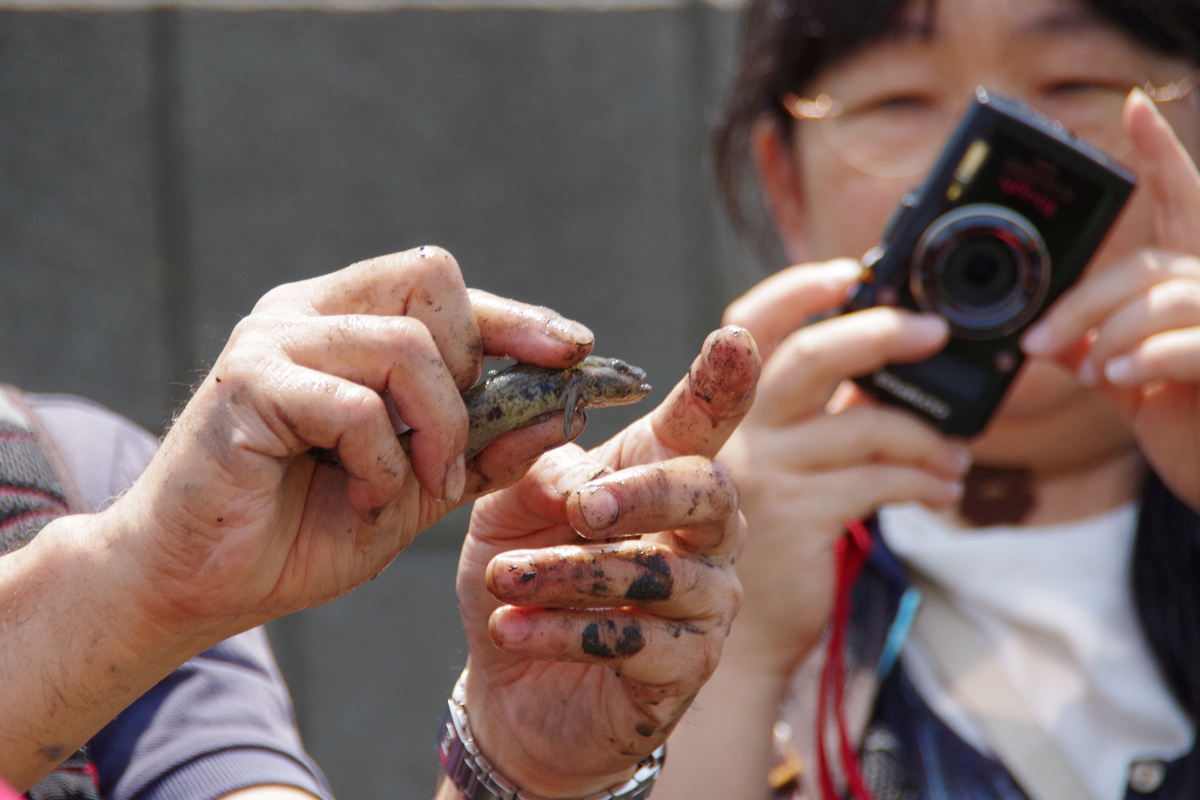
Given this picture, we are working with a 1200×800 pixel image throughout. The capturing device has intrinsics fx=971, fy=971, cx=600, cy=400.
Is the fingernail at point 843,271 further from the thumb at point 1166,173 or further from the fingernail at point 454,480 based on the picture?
the fingernail at point 454,480

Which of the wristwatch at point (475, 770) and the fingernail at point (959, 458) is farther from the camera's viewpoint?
the fingernail at point (959, 458)

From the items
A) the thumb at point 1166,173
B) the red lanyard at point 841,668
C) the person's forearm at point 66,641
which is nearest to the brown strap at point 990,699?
the red lanyard at point 841,668

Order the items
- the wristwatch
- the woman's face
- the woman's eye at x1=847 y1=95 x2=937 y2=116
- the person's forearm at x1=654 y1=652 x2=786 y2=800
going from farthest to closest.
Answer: the woman's eye at x1=847 y1=95 x2=937 y2=116
the woman's face
the person's forearm at x1=654 y1=652 x2=786 y2=800
the wristwatch

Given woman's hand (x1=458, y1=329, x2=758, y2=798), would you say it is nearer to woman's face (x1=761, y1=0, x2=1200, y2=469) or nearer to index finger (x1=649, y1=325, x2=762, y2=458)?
index finger (x1=649, y1=325, x2=762, y2=458)

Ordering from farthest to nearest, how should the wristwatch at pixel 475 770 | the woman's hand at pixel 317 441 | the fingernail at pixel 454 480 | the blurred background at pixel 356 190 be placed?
the blurred background at pixel 356 190
the wristwatch at pixel 475 770
the fingernail at pixel 454 480
the woman's hand at pixel 317 441

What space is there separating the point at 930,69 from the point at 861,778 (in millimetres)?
1310

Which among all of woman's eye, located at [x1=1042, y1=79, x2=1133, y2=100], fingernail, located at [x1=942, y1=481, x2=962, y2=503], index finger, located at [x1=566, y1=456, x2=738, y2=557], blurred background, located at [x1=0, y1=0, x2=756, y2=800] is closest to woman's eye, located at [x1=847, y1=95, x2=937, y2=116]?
woman's eye, located at [x1=1042, y1=79, x2=1133, y2=100]

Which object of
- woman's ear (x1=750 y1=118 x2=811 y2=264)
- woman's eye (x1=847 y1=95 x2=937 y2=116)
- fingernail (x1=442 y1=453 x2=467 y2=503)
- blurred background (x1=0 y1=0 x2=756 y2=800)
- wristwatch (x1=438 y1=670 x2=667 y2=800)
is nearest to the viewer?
fingernail (x1=442 y1=453 x2=467 y2=503)

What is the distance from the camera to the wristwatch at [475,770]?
123 centimetres

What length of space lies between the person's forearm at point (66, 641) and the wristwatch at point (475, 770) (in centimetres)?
42

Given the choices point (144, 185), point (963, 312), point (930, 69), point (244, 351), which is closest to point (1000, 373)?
point (963, 312)

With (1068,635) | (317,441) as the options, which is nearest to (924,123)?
(1068,635)

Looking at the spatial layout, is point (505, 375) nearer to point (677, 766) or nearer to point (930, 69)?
point (677, 766)

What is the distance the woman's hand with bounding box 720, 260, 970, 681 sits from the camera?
1626 millimetres
